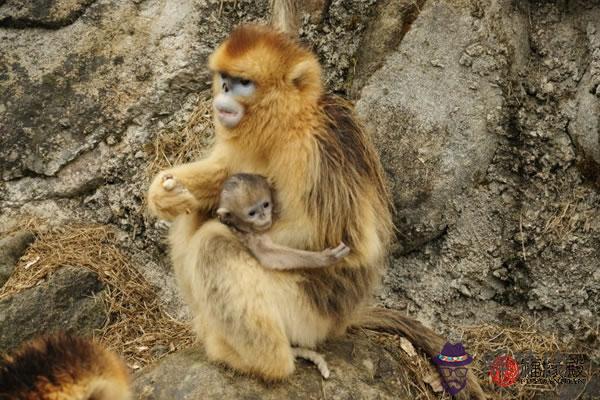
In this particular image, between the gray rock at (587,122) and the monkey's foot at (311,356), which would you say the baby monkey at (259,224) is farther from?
the gray rock at (587,122)

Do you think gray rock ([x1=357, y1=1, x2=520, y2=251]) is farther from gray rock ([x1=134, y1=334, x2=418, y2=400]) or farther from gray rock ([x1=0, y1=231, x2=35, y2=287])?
gray rock ([x1=0, y1=231, x2=35, y2=287])

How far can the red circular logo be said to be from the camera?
5.08 m

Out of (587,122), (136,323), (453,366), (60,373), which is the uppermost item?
(587,122)

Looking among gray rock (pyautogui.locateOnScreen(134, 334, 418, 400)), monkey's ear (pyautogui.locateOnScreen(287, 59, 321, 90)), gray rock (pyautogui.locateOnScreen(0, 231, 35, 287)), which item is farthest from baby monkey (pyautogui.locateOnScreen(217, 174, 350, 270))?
gray rock (pyautogui.locateOnScreen(0, 231, 35, 287))

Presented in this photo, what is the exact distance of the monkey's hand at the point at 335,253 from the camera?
13.2ft

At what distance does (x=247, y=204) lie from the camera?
13.3 ft

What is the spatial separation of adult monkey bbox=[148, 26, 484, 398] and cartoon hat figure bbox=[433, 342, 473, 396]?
0.89 m

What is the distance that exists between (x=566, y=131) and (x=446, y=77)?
0.92 metres

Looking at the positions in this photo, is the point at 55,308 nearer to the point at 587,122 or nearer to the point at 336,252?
the point at 336,252

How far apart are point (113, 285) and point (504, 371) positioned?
294 centimetres

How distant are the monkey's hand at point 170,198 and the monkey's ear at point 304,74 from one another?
33.2 inches

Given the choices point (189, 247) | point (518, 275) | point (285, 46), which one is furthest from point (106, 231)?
point (518, 275)

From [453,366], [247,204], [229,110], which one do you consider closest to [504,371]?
[453,366]

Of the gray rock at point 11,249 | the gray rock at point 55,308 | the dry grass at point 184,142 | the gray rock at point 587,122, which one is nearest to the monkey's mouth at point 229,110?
the dry grass at point 184,142
